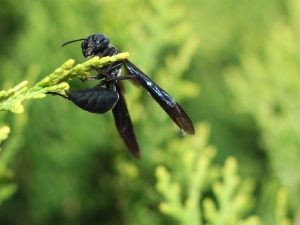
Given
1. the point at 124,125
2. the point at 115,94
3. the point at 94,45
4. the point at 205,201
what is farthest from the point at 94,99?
the point at 205,201

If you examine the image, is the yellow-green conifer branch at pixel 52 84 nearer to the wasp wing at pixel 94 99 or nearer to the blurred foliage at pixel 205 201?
the wasp wing at pixel 94 99

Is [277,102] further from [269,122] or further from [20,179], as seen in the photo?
[20,179]

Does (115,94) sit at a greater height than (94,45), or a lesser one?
lesser

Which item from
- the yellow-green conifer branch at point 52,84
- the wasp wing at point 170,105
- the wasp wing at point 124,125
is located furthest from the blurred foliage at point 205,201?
the yellow-green conifer branch at point 52,84

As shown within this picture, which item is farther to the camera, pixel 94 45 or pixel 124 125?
pixel 124 125

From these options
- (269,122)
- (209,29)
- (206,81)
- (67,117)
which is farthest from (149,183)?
(209,29)

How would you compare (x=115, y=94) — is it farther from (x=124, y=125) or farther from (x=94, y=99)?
(x=124, y=125)
